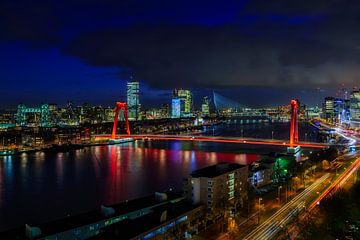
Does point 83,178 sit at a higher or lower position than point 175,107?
lower

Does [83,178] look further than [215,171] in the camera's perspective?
Yes

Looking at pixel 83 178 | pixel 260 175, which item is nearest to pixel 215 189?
pixel 260 175

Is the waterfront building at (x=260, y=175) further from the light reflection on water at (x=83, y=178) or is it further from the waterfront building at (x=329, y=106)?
the waterfront building at (x=329, y=106)

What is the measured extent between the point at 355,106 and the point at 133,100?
20427mm

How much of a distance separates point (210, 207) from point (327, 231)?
1.53 meters

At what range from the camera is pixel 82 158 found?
1123cm

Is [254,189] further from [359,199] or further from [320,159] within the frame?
[320,159]

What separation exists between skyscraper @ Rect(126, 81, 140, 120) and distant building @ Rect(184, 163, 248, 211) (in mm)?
29976

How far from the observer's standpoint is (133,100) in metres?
37.4

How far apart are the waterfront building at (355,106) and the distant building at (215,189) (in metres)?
22.7

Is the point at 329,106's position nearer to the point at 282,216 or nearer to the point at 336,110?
the point at 336,110

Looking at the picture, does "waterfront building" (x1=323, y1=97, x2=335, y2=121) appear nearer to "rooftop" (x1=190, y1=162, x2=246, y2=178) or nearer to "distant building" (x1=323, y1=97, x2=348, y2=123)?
"distant building" (x1=323, y1=97, x2=348, y2=123)

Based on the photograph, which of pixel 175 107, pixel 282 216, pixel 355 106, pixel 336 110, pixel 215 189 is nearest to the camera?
pixel 282 216

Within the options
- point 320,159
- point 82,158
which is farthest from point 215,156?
point 82,158
